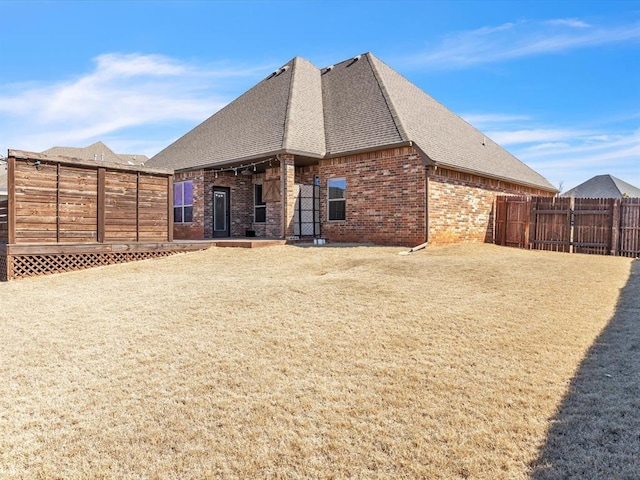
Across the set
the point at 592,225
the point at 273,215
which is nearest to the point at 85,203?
the point at 273,215

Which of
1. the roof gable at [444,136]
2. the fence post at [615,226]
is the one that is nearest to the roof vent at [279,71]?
the roof gable at [444,136]

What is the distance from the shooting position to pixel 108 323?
6.09 meters

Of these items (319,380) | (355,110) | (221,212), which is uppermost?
(355,110)

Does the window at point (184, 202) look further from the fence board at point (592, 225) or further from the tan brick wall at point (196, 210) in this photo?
the fence board at point (592, 225)

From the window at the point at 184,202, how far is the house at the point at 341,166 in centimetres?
5

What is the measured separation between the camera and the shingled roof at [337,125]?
15.2 metres

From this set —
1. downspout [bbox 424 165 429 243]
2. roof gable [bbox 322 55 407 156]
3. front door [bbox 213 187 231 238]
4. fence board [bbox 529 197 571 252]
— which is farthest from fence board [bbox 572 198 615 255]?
front door [bbox 213 187 231 238]

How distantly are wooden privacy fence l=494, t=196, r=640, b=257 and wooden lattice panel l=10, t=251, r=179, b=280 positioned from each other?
13798 mm

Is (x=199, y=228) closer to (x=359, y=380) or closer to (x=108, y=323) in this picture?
(x=108, y=323)

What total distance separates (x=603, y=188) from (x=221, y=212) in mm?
44197

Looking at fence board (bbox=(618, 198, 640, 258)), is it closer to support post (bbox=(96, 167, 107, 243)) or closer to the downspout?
the downspout

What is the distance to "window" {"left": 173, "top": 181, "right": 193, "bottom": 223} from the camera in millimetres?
18656

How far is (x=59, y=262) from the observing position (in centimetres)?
1113

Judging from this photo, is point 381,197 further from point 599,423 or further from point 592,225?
point 599,423
